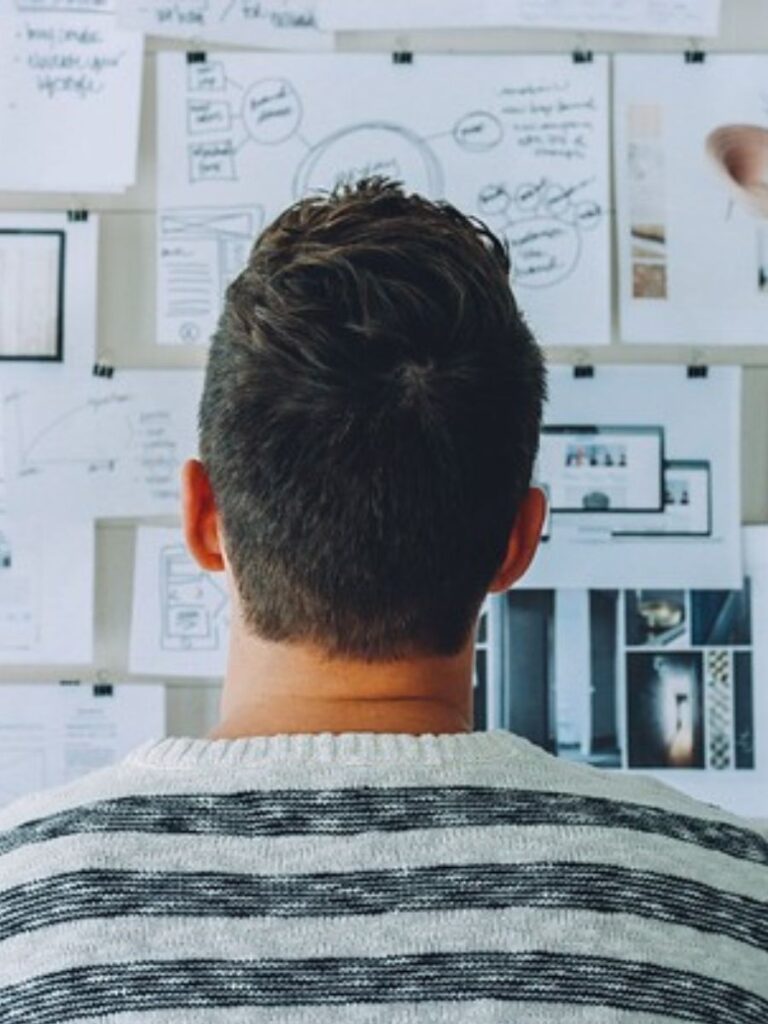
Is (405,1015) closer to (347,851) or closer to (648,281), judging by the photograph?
(347,851)

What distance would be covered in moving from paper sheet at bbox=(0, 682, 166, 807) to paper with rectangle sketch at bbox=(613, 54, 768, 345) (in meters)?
0.67

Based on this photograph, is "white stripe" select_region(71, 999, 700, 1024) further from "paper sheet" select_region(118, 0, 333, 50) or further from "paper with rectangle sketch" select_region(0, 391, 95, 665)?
"paper sheet" select_region(118, 0, 333, 50)

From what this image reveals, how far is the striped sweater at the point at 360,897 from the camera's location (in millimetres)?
655

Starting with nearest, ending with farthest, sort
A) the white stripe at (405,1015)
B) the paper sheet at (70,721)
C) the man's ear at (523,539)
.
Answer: the white stripe at (405,1015) < the man's ear at (523,539) < the paper sheet at (70,721)

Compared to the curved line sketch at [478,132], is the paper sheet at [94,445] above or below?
below

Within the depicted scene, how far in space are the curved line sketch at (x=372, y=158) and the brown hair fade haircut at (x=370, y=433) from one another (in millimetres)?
815

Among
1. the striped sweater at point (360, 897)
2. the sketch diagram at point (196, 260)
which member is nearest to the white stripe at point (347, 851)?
the striped sweater at point (360, 897)

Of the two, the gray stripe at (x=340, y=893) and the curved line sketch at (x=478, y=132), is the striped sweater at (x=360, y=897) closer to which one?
the gray stripe at (x=340, y=893)

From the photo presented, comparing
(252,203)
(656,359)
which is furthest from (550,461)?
(252,203)

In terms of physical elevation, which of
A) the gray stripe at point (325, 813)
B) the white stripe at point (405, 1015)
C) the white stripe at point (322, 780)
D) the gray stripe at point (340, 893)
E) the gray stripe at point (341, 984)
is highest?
the white stripe at point (322, 780)

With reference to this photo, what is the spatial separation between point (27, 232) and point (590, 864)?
1.12m

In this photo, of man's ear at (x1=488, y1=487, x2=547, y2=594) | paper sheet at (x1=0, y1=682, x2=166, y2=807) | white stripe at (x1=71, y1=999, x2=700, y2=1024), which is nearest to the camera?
white stripe at (x1=71, y1=999, x2=700, y2=1024)

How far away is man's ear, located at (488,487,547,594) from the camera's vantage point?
31.9 inches

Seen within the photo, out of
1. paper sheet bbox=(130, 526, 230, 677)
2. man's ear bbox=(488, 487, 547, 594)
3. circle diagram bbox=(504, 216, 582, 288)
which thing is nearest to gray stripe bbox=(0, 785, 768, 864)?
man's ear bbox=(488, 487, 547, 594)
